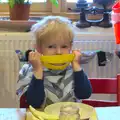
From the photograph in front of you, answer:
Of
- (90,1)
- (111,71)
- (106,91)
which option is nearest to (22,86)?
(106,91)

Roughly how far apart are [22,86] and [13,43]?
2.42ft

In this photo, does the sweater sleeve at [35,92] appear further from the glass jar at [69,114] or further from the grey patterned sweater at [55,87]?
the glass jar at [69,114]

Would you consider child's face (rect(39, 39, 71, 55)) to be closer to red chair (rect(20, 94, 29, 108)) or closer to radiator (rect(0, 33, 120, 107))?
red chair (rect(20, 94, 29, 108))

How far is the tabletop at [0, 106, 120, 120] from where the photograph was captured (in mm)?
1100

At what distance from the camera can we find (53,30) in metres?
1.38

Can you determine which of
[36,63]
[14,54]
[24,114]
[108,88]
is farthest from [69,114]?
[14,54]

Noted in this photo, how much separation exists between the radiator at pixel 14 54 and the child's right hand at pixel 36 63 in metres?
0.78

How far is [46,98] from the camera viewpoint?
1354mm

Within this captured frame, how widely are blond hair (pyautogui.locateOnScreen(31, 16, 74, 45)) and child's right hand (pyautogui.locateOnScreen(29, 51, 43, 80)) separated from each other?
0.42 feet

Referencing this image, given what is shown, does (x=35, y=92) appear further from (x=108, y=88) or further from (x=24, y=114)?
(x=108, y=88)

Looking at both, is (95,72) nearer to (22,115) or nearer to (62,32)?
(62,32)

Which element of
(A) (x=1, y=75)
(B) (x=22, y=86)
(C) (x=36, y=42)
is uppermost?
(C) (x=36, y=42)

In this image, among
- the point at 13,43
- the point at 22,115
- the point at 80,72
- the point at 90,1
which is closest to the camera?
the point at 22,115

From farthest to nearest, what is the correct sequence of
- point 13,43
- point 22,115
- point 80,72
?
1. point 13,43
2. point 80,72
3. point 22,115
